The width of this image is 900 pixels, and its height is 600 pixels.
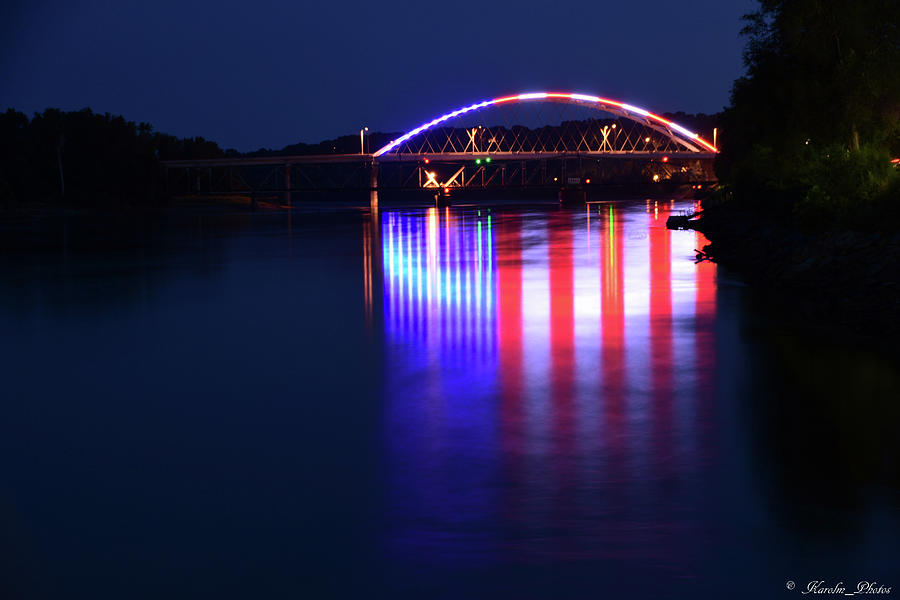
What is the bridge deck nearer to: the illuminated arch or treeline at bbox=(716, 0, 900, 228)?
the illuminated arch

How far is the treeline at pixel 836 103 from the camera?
29.1 meters

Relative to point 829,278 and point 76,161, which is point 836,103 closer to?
point 829,278

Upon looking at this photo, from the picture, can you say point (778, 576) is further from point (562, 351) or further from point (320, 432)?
point (562, 351)

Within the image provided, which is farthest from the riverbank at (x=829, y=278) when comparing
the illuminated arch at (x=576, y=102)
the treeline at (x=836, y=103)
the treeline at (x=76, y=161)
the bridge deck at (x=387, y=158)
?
the bridge deck at (x=387, y=158)

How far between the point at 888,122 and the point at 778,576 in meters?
26.7

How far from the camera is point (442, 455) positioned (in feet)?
35.4

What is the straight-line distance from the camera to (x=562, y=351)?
686 inches

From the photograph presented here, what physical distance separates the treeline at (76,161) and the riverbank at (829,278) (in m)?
97.1

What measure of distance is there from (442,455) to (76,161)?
122m

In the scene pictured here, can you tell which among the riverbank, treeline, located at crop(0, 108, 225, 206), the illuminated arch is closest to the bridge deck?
the illuminated arch

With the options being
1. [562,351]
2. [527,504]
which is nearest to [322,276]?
[562,351]

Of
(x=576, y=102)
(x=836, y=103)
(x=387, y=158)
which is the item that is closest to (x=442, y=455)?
(x=836, y=103)

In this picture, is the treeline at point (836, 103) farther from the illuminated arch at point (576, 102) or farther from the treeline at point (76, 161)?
the treeline at point (76, 161)

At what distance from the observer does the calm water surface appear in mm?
7703
